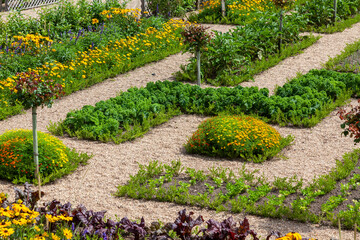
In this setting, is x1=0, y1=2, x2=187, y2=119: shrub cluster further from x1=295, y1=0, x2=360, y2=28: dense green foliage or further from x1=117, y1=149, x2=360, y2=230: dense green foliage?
x1=117, y1=149, x2=360, y2=230: dense green foliage

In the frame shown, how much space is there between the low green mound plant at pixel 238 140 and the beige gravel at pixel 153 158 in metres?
0.16

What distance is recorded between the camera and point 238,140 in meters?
7.83

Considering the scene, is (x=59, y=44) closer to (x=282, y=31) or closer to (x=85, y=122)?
(x=85, y=122)

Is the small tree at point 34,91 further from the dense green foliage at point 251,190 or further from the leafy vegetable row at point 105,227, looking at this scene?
the dense green foliage at point 251,190

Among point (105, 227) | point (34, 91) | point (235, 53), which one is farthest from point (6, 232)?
point (235, 53)

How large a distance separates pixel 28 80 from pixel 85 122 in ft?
7.17

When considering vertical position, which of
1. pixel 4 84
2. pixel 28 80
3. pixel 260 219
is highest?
pixel 28 80

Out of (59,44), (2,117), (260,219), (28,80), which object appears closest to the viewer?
(260,219)

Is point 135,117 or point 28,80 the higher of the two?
point 28,80

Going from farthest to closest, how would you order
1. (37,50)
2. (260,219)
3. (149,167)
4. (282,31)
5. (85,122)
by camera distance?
(282,31) → (37,50) → (85,122) → (149,167) → (260,219)

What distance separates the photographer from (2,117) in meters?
9.59

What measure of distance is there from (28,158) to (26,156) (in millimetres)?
40

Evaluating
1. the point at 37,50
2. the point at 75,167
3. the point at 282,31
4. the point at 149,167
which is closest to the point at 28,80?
the point at 75,167

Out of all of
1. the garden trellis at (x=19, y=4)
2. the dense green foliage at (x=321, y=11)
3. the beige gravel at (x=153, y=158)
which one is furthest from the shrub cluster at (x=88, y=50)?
the garden trellis at (x=19, y=4)
